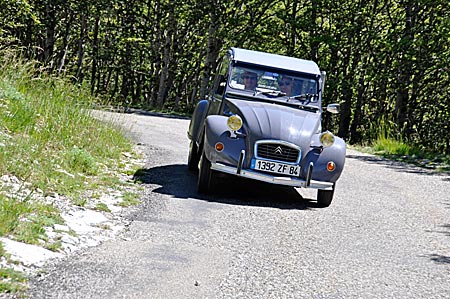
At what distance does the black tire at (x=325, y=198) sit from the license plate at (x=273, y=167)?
577mm

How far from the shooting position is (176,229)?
6.52 m

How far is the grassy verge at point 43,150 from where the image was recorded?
557cm

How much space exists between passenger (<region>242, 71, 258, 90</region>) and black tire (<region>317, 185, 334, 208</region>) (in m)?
2.09

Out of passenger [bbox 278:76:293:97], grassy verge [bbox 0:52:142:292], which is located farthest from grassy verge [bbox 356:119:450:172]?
grassy verge [bbox 0:52:142:292]

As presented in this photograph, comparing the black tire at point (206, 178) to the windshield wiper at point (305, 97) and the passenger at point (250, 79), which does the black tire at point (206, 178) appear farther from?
the windshield wiper at point (305, 97)

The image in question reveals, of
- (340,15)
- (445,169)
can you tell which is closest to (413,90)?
(340,15)

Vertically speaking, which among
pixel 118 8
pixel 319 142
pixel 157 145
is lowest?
pixel 157 145

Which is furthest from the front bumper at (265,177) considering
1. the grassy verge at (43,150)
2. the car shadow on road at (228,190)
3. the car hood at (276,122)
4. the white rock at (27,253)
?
the white rock at (27,253)

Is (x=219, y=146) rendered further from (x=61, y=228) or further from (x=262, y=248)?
(x=61, y=228)

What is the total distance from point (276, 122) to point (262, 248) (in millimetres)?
2921

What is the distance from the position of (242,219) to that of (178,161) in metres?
4.36

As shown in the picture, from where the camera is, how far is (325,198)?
884cm

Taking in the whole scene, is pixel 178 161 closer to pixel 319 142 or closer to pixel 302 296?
pixel 319 142

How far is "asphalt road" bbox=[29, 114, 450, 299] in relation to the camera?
4.78 m
